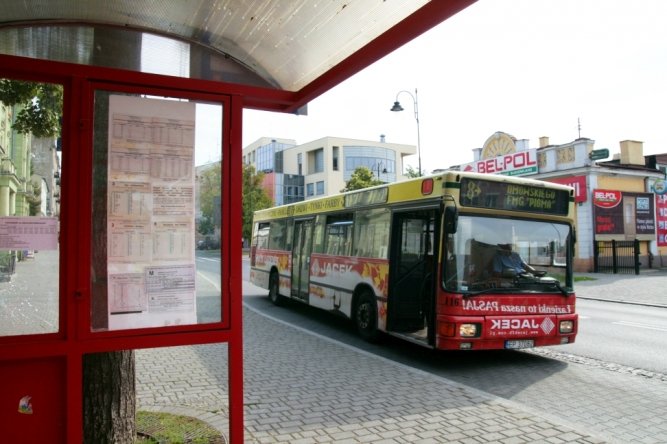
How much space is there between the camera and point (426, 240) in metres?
8.65

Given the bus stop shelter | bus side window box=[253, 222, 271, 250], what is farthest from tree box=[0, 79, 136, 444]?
bus side window box=[253, 222, 271, 250]

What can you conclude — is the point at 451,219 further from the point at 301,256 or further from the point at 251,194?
the point at 251,194

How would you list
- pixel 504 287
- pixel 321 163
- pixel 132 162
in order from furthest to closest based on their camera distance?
pixel 321 163
pixel 504 287
pixel 132 162

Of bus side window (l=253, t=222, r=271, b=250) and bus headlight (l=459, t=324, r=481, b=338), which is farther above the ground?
bus side window (l=253, t=222, r=271, b=250)

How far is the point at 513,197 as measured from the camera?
25.1 ft

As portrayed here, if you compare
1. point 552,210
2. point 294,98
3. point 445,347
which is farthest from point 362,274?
point 294,98

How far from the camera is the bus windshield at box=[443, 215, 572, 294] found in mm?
7141

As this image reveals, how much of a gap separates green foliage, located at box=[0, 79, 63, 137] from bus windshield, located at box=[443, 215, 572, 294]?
5060mm

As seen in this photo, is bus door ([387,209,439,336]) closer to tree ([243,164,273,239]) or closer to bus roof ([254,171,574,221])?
bus roof ([254,171,574,221])

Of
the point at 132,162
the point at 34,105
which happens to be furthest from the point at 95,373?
the point at 34,105

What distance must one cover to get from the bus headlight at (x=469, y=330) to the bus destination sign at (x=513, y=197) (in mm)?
1675

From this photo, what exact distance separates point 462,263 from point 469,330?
910 millimetres

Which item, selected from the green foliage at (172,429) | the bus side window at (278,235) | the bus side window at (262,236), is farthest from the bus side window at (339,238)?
the green foliage at (172,429)

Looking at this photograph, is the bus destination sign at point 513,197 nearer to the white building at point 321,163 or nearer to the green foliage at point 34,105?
the green foliage at point 34,105
